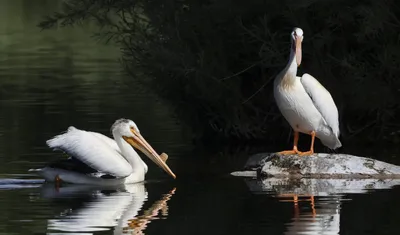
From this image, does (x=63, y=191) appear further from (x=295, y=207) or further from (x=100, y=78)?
(x=100, y=78)

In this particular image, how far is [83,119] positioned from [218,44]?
11.7ft

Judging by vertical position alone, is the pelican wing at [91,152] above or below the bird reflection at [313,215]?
above

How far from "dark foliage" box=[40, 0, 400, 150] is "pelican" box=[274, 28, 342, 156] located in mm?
909

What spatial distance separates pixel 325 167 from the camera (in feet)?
47.0

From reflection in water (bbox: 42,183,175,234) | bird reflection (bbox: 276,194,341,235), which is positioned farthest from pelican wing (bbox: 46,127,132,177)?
bird reflection (bbox: 276,194,341,235)

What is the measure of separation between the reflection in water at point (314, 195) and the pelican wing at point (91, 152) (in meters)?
1.23

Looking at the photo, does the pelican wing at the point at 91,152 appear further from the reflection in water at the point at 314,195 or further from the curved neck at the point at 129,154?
the reflection in water at the point at 314,195

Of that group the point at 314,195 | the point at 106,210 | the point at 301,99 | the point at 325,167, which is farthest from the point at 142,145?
the point at 106,210

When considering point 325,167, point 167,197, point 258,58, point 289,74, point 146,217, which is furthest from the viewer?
point 258,58

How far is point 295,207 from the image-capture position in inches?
488

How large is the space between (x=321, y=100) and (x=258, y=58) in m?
2.25

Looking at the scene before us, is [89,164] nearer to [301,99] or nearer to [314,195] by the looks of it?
[314,195]

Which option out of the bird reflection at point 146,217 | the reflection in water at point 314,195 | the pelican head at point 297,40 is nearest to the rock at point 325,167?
the reflection in water at point 314,195

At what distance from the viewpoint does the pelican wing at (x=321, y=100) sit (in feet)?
48.0
